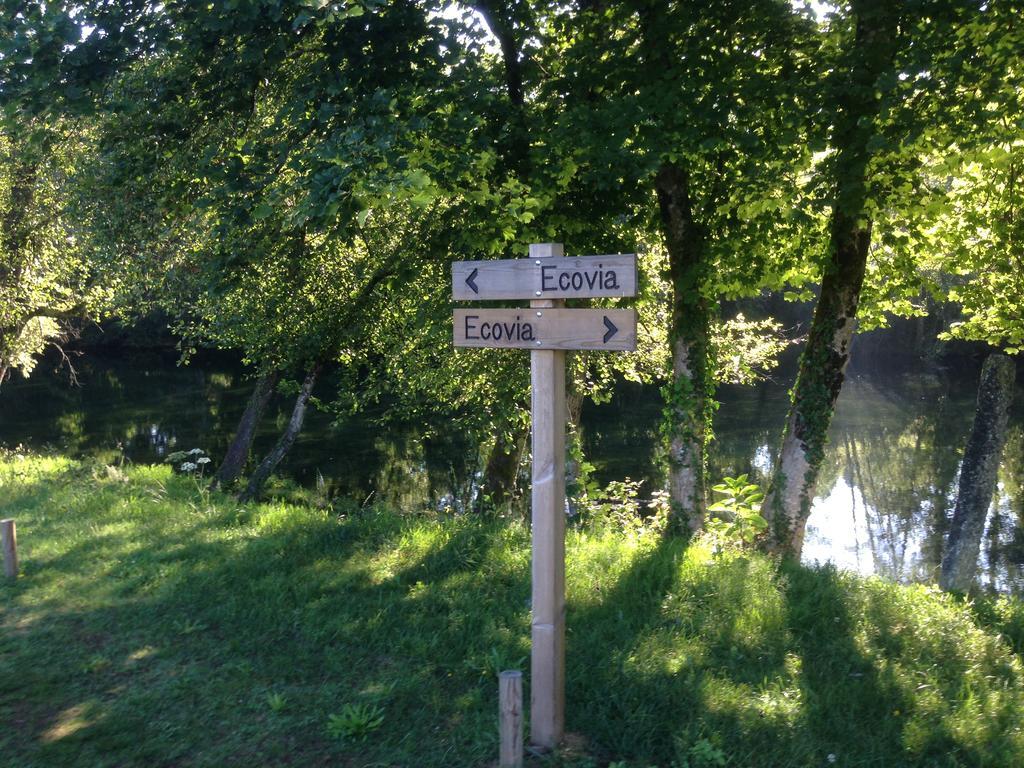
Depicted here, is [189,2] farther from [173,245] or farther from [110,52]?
[173,245]

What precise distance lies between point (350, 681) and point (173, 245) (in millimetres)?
8411

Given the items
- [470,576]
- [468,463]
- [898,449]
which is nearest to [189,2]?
[470,576]

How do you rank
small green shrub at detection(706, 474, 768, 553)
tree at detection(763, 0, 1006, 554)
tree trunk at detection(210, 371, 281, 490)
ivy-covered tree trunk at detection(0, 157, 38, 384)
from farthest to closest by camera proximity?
tree trunk at detection(210, 371, 281, 490)
ivy-covered tree trunk at detection(0, 157, 38, 384)
small green shrub at detection(706, 474, 768, 553)
tree at detection(763, 0, 1006, 554)

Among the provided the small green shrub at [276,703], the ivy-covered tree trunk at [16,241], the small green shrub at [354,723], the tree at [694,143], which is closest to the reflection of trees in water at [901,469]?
the tree at [694,143]

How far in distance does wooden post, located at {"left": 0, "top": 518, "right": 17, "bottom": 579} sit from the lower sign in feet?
14.5

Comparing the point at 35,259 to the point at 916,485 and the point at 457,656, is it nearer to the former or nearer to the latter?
the point at 457,656

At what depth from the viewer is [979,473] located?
32.9ft

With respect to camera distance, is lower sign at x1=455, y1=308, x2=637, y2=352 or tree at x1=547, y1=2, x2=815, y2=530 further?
tree at x1=547, y1=2, x2=815, y2=530

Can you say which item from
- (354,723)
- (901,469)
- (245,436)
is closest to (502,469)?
(245,436)

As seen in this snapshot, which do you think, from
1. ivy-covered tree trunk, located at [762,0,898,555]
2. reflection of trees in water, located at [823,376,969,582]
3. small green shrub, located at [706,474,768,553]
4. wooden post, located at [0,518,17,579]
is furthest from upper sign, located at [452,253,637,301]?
reflection of trees in water, located at [823,376,969,582]

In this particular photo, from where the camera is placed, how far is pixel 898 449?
26.9 meters

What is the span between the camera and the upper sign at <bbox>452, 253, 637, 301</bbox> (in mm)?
4035

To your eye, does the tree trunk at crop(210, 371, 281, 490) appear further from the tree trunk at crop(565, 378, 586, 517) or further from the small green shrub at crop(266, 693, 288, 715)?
the small green shrub at crop(266, 693, 288, 715)

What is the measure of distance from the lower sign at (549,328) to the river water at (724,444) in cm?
543
